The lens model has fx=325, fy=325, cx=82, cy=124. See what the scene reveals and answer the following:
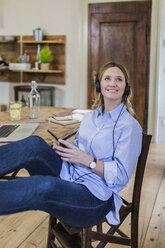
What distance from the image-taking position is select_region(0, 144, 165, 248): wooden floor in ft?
7.20

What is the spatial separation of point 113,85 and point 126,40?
11.3 ft

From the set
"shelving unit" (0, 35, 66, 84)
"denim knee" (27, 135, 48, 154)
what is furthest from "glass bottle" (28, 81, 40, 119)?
"shelving unit" (0, 35, 66, 84)

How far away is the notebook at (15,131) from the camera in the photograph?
1.90 metres

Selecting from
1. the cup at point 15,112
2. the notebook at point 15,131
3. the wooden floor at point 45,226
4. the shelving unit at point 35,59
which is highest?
the shelving unit at point 35,59

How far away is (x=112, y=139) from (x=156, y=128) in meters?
3.43

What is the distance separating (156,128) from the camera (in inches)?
194

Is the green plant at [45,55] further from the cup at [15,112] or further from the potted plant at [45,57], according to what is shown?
the cup at [15,112]

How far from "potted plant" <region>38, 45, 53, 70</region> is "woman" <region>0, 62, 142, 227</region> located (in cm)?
347

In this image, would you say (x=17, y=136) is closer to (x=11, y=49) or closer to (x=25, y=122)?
(x=25, y=122)

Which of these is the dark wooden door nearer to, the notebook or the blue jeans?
the notebook

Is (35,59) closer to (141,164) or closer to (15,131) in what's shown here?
(15,131)

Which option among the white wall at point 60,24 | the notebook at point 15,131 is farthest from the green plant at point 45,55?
the notebook at point 15,131

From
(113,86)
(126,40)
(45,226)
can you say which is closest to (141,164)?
(113,86)

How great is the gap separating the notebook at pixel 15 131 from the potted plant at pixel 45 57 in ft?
10.3
